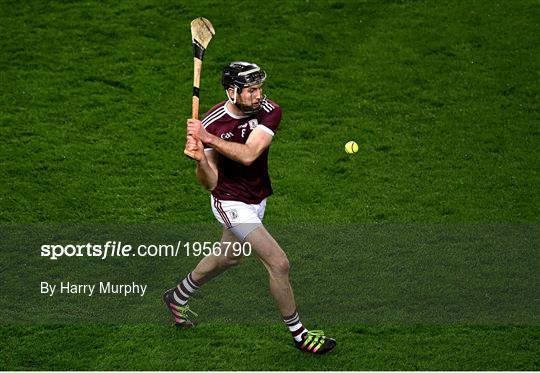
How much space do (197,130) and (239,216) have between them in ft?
3.03

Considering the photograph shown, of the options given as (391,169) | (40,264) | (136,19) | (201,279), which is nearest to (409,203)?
(391,169)

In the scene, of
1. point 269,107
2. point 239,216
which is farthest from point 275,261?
point 269,107

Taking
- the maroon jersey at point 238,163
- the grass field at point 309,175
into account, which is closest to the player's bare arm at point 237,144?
the maroon jersey at point 238,163

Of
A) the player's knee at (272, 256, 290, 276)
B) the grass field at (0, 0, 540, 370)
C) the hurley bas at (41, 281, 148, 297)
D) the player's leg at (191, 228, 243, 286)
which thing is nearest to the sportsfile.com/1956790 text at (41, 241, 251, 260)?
the grass field at (0, 0, 540, 370)

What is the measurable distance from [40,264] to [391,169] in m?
4.32

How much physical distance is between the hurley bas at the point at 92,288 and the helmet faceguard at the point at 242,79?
2.40 metres

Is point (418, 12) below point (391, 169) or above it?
above

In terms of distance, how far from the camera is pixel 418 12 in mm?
16344

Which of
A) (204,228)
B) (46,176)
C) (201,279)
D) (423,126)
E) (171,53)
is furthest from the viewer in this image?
(171,53)

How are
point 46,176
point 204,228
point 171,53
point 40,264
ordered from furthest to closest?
1. point 171,53
2. point 46,176
3. point 204,228
4. point 40,264

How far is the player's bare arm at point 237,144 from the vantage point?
8.94 metres

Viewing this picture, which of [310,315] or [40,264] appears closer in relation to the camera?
[310,315]

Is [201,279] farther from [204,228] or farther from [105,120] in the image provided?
[105,120]

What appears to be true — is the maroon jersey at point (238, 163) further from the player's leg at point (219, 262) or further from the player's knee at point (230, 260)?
the player's knee at point (230, 260)
